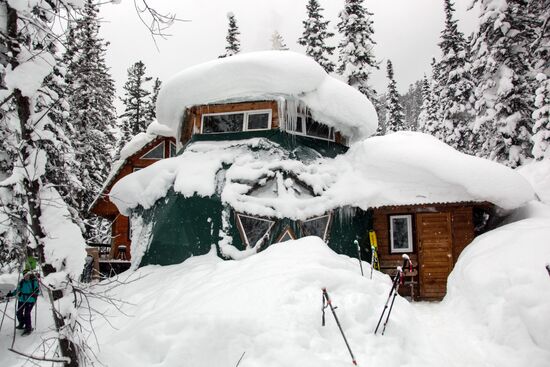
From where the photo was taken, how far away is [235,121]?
12250mm

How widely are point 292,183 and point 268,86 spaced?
302 centimetres

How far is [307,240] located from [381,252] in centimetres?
414

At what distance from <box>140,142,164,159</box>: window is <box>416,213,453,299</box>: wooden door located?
1306 cm

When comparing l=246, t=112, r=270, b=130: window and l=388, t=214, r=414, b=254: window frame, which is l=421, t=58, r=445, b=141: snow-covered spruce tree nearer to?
l=388, t=214, r=414, b=254: window frame

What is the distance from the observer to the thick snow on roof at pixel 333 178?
1029 cm

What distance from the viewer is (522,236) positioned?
7.71 metres

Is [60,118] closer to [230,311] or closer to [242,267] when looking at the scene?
[242,267]

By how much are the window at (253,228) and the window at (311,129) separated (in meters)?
3.19

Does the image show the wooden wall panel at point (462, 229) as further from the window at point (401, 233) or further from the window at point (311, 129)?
the window at point (311, 129)

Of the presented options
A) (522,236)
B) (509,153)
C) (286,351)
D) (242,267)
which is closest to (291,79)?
(242,267)

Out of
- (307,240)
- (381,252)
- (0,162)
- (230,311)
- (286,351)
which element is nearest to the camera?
(286,351)

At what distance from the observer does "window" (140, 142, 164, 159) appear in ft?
63.0

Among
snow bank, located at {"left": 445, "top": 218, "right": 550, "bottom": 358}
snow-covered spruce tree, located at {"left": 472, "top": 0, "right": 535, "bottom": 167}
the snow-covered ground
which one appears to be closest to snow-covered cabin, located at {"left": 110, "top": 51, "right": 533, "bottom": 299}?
snow bank, located at {"left": 445, "top": 218, "right": 550, "bottom": 358}

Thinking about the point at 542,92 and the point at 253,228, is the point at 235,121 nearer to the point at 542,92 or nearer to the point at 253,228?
the point at 253,228
